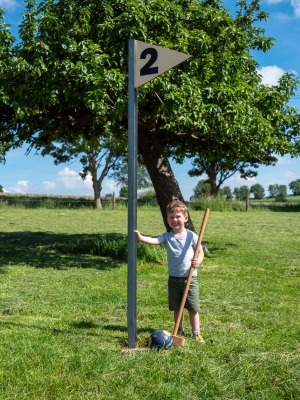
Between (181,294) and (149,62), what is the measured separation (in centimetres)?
234

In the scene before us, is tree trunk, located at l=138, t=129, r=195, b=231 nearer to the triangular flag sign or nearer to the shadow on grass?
the shadow on grass

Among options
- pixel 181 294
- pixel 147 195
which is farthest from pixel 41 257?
pixel 147 195

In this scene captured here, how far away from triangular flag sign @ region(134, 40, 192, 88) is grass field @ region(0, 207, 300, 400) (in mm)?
2561

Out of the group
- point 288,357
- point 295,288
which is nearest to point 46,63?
point 295,288

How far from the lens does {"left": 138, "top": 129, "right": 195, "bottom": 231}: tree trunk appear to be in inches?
431

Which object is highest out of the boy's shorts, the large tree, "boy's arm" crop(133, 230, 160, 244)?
the large tree

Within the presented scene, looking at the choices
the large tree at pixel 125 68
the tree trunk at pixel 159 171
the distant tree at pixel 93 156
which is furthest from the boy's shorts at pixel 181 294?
the distant tree at pixel 93 156

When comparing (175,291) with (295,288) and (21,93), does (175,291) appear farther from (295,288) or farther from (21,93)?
(21,93)

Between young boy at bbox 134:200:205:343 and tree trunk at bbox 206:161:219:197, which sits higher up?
tree trunk at bbox 206:161:219:197

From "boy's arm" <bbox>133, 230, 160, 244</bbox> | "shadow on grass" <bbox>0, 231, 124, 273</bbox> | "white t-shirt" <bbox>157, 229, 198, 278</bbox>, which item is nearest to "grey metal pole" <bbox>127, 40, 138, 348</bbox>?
"boy's arm" <bbox>133, 230, 160, 244</bbox>

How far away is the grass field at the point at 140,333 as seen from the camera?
3578 millimetres

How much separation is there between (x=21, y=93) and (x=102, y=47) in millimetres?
1853

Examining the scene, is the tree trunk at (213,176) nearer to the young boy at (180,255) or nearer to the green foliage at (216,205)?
the green foliage at (216,205)

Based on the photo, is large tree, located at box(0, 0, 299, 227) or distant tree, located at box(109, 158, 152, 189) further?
distant tree, located at box(109, 158, 152, 189)
